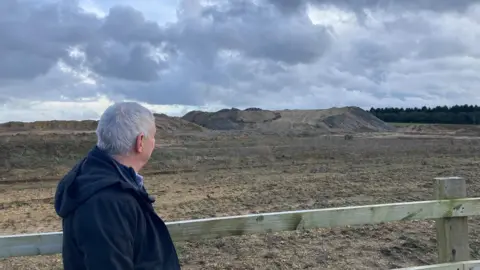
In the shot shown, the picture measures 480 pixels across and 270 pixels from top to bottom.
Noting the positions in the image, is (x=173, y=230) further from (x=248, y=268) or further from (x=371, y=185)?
(x=371, y=185)

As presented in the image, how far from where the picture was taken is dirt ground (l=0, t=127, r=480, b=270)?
6.93 meters

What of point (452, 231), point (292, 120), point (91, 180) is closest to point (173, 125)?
point (292, 120)

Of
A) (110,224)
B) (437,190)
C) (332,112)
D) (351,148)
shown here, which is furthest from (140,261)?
(332,112)

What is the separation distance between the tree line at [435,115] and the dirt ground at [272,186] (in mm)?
29275

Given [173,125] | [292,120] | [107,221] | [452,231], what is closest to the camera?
[107,221]

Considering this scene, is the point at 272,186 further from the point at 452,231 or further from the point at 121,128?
the point at 121,128

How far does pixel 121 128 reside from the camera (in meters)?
2.24

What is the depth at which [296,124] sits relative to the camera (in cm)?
3738

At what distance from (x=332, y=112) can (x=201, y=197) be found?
31.0m

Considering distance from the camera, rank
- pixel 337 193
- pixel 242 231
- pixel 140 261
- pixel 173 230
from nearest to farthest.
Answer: pixel 140 261 < pixel 173 230 < pixel 242 231 < pixel 337 193

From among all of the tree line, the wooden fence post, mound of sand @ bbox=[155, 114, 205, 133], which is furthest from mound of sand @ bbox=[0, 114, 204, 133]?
the tree line

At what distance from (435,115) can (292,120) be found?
1060 inches

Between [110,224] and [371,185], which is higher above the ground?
[110,224]

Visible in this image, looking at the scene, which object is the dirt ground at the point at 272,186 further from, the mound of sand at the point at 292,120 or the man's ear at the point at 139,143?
the mound of sand at the point at 292,120
